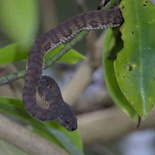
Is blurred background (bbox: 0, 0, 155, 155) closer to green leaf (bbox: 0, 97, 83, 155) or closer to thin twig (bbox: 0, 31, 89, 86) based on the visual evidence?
green leaf (bbox: 0, 97, 83, 155)

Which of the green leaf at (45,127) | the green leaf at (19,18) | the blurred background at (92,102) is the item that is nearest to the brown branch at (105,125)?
the blurred background at (92,102)

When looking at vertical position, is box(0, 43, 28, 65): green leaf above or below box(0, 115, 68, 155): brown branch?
above

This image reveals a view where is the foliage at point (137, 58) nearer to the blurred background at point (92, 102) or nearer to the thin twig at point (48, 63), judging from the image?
the thin twig at point (48, 63)

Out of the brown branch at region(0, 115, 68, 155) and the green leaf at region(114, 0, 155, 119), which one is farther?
the brown branch at region(0, 115, 68, 155)

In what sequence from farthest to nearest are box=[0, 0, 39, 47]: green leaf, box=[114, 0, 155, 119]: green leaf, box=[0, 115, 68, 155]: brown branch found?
1. box=[0, 115, 68, 155]: brown branch
2. box=[114, 0, 155, 119]: green leaf
3. box=[0, 0, 39, 47]: green leaf

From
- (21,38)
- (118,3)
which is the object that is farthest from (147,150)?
(21,38)

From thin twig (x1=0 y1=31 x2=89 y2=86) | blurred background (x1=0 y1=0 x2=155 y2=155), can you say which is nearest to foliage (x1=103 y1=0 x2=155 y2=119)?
thin twig (x1=0 y1=31 x2=89 y2=86)
